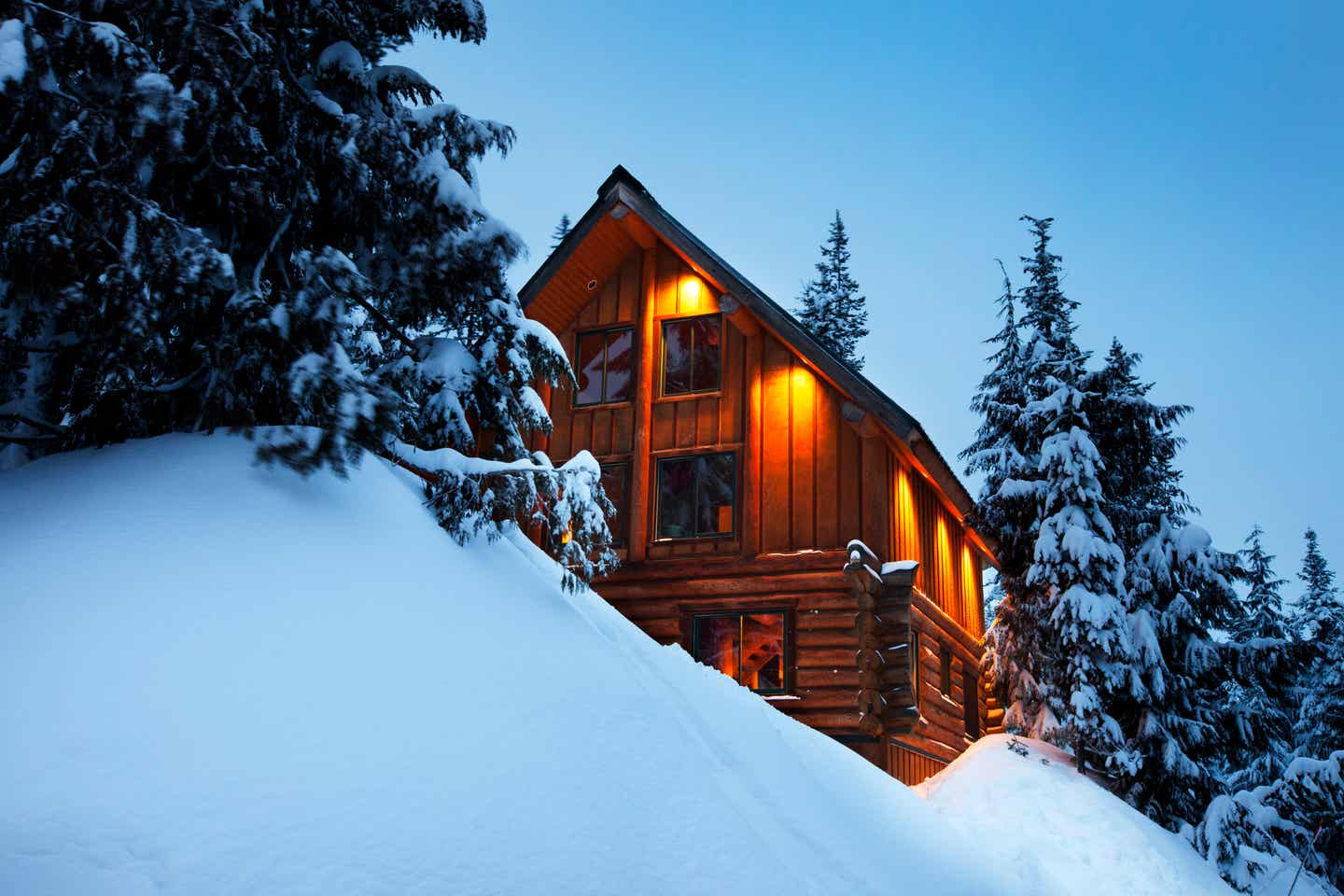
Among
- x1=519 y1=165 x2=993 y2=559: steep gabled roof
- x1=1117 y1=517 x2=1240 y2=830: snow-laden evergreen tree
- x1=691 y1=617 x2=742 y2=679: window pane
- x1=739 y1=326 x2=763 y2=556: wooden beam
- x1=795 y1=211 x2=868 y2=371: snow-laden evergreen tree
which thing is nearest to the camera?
x1=1117 y1=517 x2=1240 y2=830: snow-laden evergreen tree

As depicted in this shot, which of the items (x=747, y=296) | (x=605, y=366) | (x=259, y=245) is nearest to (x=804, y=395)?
(x=747, y=296)

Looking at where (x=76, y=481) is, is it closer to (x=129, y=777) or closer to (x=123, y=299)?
(x=123, y=299)

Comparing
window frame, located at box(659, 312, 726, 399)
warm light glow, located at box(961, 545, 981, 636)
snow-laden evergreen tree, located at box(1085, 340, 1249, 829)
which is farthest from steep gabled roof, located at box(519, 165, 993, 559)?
warm light glow, located at box(961, 545, 981, 636)

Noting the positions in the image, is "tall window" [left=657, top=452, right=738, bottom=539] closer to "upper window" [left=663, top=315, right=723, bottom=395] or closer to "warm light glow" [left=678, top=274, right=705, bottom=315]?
"upper window" [left=663, top=315, right=723, bottom=395]

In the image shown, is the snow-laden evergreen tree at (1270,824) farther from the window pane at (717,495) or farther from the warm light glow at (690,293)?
the warm light glow at (690,293)

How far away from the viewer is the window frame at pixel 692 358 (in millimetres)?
17328

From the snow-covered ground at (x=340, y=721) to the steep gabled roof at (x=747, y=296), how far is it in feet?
28.7

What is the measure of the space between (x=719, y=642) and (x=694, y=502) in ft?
7.53

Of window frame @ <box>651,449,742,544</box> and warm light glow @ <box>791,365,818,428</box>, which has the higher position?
warm light glow @ <box>791,365,818,428</box>

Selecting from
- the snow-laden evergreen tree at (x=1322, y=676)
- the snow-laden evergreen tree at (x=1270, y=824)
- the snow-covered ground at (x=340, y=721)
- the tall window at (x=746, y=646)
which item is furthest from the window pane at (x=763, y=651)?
the snow-laden evergreen tree at (x=1322, y=676)

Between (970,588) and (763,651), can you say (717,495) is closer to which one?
(763,651)

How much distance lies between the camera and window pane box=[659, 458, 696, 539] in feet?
55.1

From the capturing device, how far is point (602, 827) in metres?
4.68

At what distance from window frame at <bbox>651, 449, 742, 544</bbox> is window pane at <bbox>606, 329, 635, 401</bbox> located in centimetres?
144
